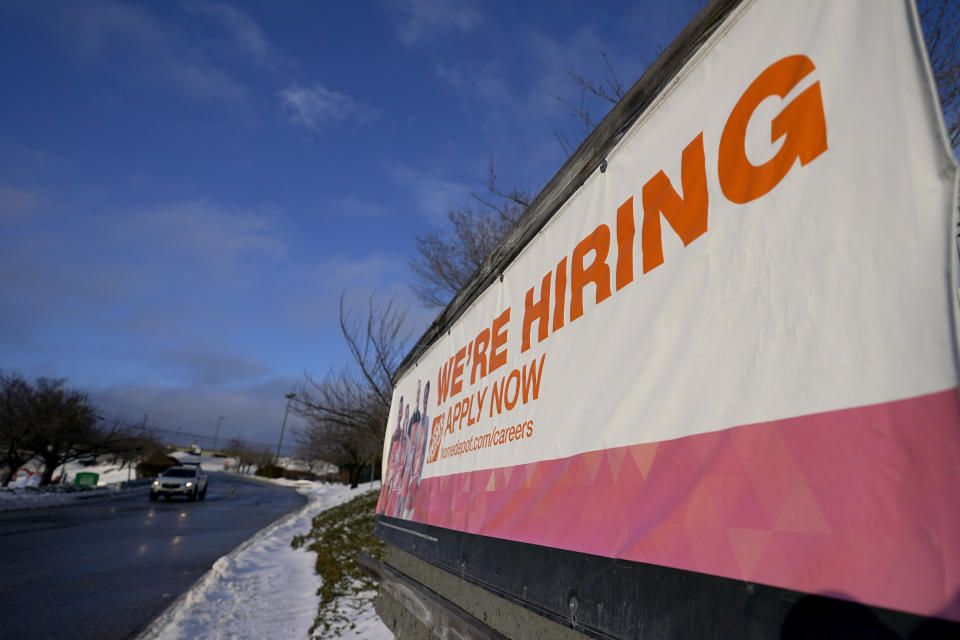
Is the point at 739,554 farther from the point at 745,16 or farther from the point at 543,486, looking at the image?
the point at 745,16

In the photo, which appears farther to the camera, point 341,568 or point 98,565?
point 98,565

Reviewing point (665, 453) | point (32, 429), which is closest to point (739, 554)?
A: point (665, 453)

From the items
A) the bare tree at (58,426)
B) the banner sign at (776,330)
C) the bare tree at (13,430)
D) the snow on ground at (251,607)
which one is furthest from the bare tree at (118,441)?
the banner sign at (776,330)

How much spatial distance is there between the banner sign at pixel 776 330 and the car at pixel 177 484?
24.1 metres

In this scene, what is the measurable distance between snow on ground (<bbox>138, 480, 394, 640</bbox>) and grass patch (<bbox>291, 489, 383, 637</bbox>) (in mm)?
127

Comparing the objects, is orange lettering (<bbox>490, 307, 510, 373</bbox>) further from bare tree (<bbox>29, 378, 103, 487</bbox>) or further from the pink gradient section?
bare tree (<bbox>29, 378, 103, 487</bbox>)

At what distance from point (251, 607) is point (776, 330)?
6.14 m

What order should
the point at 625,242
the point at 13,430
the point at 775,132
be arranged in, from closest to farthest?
1. the point at 775,132
2. the point at 625,242
3. the point at 13,430

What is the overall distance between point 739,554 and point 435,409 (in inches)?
127

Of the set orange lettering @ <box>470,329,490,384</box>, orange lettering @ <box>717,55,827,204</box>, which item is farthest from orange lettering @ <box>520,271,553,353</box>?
orange lettering @ <box>717,55,827,204</box>

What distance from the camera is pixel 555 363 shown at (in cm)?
228

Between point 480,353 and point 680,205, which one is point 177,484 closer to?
point 480,353

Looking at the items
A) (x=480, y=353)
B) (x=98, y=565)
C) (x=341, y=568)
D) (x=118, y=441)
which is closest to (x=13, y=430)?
(x=118, y=441)

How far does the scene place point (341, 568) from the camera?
287 inches
